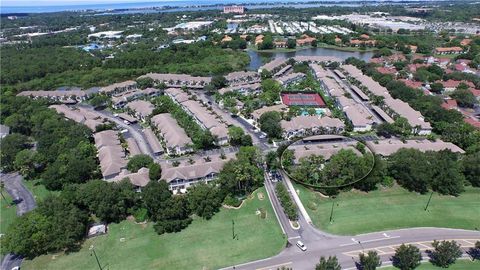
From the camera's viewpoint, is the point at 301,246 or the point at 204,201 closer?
the point at 301,246

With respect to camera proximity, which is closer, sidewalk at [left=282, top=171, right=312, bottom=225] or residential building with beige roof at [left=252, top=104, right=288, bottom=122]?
sidewalk at [left=282, top=171, right=312, bottom=225]

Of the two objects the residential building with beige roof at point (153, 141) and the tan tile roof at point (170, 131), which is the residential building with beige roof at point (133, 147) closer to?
the residential building with beige roof at point (153, 141)

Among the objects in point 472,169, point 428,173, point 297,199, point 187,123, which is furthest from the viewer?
point 187,123

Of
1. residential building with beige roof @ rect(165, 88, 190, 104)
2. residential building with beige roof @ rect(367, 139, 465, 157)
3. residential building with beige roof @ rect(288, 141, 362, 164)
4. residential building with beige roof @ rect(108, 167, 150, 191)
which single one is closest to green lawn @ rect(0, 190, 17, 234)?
residential building with beige roof @ rect(108, 167, 150, 191)

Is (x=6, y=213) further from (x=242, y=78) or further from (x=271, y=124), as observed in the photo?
(x=242, y=78)

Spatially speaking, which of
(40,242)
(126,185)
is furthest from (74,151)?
(40,242)

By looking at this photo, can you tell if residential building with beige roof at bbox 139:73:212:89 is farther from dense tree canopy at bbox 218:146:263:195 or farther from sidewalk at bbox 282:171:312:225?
sidewalk at bbox 282:171:312:225

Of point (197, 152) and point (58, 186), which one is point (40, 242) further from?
point (197, 152)

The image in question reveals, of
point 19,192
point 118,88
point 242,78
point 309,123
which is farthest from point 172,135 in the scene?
point 242,78
